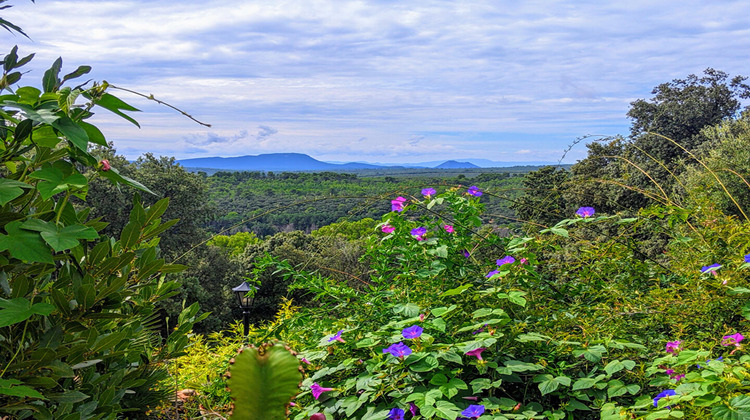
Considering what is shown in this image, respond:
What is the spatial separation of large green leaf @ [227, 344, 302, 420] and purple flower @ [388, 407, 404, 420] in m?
1.12

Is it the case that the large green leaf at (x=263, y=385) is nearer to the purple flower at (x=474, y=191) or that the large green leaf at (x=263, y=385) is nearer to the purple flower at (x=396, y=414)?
the purple flower at (x=396, y=414)

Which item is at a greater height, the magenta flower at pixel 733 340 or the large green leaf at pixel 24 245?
the large green leaf at pixel 24 245

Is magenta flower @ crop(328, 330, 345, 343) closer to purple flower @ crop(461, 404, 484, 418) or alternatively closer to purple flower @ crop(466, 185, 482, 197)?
purple flower @ crop(461, 404, 484, 418)

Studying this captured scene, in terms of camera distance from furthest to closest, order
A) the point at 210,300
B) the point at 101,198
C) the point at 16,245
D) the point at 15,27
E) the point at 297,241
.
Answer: the point at 297,241 → the point at 210,300 → the point at 101,198 → the point at 15,27 → the point at 16,245

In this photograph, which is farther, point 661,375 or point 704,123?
point 704,123

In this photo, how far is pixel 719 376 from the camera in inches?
48.4

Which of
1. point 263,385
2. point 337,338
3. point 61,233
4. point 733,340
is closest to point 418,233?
point 337,338

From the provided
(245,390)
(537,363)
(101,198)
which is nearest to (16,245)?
(245,390)

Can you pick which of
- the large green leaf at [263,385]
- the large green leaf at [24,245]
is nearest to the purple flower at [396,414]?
the large green leaf at [24,245]

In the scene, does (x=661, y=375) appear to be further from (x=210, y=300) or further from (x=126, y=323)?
(x=210, y=300)

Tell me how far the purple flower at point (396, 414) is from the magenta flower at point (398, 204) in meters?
0.81

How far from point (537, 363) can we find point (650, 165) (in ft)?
57.8

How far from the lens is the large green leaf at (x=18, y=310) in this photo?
0.74 meters

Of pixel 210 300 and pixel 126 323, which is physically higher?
pixel 126 323
